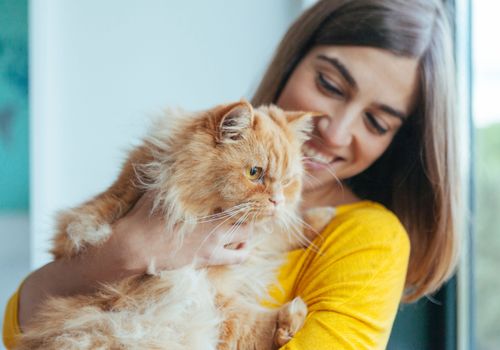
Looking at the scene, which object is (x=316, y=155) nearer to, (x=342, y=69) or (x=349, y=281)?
(x=342, y=69)

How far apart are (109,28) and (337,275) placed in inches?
91.3

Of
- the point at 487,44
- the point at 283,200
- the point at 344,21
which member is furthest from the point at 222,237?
the point at 487,44

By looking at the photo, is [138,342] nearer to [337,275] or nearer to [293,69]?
[337,275]

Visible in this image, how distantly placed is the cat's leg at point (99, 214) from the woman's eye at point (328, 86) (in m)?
0.61

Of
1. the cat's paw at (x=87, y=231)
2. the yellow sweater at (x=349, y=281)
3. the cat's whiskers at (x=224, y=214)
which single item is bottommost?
the yellow sweater at (x=349, y=281)

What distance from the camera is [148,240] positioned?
121 centimetres

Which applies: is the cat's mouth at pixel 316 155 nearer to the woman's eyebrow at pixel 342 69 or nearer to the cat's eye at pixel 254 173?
the woman's eyebrow at pixel 342 69

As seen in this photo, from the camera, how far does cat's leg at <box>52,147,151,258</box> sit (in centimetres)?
125

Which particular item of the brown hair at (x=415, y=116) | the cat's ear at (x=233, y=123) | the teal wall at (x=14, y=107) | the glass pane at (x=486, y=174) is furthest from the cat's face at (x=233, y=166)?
the teal wall at (x=14, y=107)

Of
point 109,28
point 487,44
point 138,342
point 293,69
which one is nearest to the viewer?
point 138,342

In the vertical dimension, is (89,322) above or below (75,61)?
below

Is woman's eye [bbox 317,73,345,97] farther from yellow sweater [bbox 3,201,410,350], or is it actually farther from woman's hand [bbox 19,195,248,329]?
woman's hand [bbox 19,195,248,329]

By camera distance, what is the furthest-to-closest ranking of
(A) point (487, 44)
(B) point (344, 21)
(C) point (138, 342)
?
(A) point (487, 44) → (B) point (344, 21) → (C) point (138, 342)

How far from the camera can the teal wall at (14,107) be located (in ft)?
8.71
